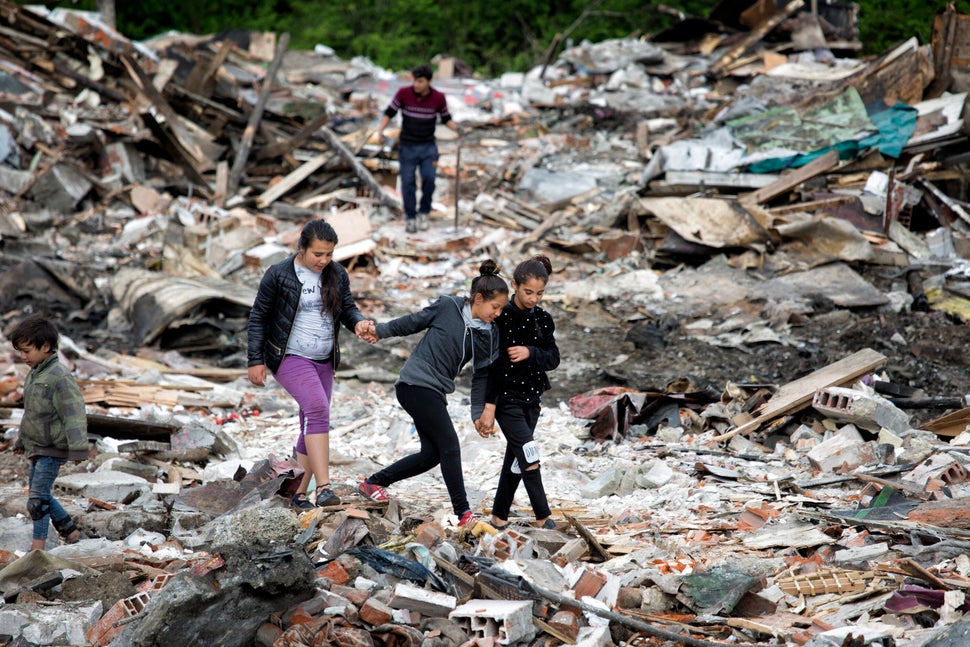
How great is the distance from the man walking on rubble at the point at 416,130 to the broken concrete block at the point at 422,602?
339 inches

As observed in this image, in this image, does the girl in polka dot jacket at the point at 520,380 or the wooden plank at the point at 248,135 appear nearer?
the girl in polka dot jacket at the point at 520,380

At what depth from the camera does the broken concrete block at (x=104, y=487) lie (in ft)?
18.8

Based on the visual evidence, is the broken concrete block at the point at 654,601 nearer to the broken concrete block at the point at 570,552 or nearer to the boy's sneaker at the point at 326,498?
the broken concrete block at the point at 570,552

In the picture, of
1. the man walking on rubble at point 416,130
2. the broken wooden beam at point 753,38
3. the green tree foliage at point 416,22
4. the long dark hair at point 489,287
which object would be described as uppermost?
the green tree foliage at point 416,22

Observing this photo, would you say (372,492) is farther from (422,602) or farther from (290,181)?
(290,181)

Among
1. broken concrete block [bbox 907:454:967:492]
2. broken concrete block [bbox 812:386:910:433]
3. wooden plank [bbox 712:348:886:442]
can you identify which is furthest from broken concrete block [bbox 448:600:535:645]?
broken concrete block [bbox 812:386:910:433]

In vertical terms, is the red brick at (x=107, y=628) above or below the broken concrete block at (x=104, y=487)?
above


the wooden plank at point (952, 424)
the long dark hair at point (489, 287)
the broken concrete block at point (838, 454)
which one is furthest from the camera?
the wooden plank at point (952, 424)

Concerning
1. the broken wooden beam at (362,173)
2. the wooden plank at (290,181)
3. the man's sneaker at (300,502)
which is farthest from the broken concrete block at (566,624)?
the wooden plank at (290,181)

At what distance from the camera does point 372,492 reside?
5145mm

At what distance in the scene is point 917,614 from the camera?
3795 mm

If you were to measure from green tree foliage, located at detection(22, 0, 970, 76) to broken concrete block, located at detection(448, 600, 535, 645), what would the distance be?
23.2m

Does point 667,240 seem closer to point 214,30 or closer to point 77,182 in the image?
point 77,182

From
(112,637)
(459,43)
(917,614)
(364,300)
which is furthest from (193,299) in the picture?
(459,43)
